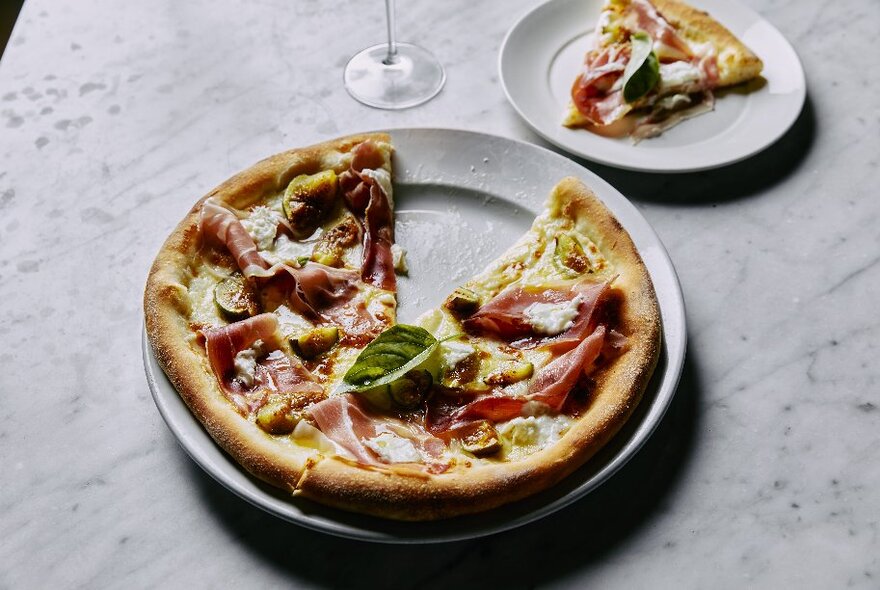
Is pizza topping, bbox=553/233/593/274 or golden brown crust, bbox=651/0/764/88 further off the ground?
golden brown crust, bbox=651/0/764/88

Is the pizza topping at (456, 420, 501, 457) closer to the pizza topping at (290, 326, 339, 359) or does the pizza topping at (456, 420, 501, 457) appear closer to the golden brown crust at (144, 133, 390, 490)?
the golden brown crust at (144, 133, 390, 490)

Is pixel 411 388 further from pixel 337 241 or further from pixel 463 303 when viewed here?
pixel 337 241

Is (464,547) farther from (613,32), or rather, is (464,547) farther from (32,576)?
(613,32)

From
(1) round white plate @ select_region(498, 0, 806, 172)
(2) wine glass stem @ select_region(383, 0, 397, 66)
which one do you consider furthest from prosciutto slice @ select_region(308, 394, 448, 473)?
(2) wine glass stem @ select_region(383, 0, 397, 66)

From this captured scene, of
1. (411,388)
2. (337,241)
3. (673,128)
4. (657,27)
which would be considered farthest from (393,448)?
(657,27)

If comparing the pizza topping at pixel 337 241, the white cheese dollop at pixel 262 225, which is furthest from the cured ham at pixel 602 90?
the white cheese dollop at pixel 262 225
